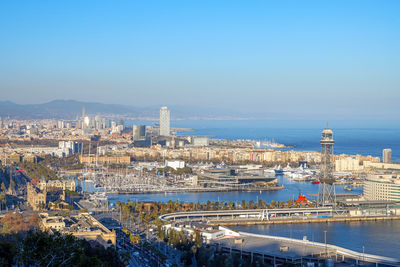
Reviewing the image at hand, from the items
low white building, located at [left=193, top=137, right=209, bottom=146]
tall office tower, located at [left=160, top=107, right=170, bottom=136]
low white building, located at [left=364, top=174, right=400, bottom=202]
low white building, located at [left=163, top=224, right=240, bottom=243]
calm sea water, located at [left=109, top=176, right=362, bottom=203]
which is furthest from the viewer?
tall office tower, located at [left=160, top=107, right=170, bottom=136]

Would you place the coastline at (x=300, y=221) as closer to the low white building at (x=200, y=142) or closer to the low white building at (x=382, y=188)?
the low white building at (x=382, y=188)

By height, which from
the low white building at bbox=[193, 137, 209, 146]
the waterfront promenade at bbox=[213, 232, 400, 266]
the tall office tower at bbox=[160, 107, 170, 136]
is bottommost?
the waterfront promenade at bbox=[213, 232, 400, 266]

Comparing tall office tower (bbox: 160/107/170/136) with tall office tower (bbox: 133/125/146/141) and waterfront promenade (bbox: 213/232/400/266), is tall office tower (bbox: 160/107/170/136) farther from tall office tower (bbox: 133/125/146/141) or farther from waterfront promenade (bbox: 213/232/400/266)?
waterfront promenade (bbox: 213/232/400/266)

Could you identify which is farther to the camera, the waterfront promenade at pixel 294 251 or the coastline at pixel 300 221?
the coastline at pixel 300 221

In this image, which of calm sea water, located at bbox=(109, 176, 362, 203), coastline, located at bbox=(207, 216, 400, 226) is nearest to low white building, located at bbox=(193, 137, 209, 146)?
calm sea water, located at bbox=(109, 176, 362, 203)

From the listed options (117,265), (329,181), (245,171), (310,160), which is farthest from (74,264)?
(310,160)

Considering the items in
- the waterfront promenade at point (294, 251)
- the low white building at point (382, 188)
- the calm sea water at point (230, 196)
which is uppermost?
the low white building at point (382, 188)

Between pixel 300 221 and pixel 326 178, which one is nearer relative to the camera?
pixel 300 221

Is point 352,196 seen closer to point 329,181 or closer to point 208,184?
point 329,181

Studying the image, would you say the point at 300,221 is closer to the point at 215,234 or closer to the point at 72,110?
the point at 215,234

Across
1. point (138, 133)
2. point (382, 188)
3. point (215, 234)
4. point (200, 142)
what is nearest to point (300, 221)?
point (382, 188)

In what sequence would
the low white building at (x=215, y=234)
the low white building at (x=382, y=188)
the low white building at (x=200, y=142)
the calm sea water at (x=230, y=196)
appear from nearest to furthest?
the low white building at (x=215, y=234)
the low white building at (x=382, y=188)
the calm sea water at (x=230, y=196)
the low white building at (x=200, y=142)

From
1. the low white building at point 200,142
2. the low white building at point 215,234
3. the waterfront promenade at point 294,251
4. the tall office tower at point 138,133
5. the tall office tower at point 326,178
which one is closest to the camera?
the waterfront promenade at point 294,251

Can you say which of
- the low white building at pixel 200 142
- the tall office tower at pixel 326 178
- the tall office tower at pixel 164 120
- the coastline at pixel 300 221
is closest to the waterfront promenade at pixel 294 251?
the coastline at pixel 300 221
